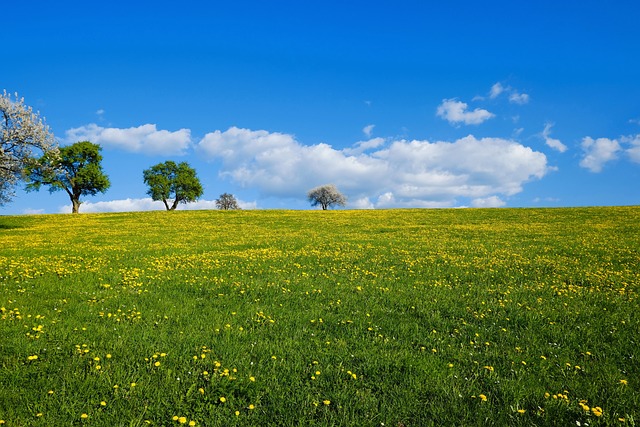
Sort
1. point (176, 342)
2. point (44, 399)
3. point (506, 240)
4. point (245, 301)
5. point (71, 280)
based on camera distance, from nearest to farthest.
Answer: point (44, 399), point (176, 342), point (245, 301), point (71, 280), point (506, 240)

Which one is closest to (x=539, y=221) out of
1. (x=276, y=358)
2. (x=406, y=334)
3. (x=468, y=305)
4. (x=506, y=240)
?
(x=506, y=240)

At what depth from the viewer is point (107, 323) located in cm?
952

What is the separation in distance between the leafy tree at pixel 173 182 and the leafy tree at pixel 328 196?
157 ft

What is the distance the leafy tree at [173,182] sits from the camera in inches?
3182

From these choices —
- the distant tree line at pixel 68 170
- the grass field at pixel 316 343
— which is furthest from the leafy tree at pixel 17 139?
the grass field at pixel 316 343

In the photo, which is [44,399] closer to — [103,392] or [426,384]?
[103,392]

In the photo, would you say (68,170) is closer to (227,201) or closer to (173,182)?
(173,182)

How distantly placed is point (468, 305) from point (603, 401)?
533 centimetres

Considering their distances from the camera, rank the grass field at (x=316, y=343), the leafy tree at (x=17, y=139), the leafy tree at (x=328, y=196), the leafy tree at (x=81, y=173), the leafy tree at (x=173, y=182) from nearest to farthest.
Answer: the grass field at (x=316, y=343) < the leafy tree at (x=17, y=139) < the leafy tree at (x=81, y=173) < the leafy tree at (x=173, y=182) < the leafy tree at (x=328, y=196)

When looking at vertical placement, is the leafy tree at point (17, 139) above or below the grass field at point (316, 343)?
above

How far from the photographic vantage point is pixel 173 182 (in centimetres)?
8244

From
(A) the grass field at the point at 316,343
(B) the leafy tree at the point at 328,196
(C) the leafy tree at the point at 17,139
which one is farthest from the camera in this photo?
(B) the leafy tree at the point at 328,196

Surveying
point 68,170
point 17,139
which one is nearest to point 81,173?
point 68,170

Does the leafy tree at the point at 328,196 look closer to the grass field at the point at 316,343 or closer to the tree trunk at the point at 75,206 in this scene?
the tree trunk at the point at 75,206
